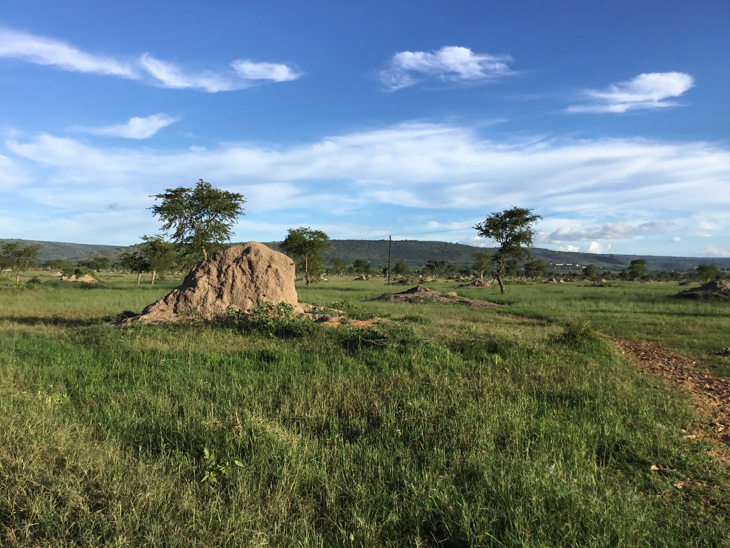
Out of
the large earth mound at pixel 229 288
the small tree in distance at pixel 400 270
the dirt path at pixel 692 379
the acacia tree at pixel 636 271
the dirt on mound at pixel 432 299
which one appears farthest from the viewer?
the small tree in distance at pixel 400 270

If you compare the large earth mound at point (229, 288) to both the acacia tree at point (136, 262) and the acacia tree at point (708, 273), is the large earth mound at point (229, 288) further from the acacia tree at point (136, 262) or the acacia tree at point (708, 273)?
the acacia tree at point (708, 273)

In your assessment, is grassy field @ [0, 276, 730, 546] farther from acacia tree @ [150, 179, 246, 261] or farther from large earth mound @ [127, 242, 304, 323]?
acacia tree @ [150, 179, 246, 261]

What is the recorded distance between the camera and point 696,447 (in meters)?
4.95

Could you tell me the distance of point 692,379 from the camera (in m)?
8.51

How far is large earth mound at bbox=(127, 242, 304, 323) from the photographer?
43.9 feet

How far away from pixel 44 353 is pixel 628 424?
36.2 feet

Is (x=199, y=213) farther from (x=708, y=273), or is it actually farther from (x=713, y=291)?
(x=708, y=273)

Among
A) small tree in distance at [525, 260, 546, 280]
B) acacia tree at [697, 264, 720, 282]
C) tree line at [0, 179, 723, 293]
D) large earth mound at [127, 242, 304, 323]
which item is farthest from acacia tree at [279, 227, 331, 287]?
acacia tree at [697, 264, 720, 282]

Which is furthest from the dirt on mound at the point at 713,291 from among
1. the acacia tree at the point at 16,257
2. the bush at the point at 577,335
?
the acacia tree at the point at 16,257

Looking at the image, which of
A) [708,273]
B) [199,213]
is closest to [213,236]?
[199,213]

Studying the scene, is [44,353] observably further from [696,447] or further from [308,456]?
[696,447]

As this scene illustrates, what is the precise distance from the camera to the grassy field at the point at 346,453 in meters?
3.09

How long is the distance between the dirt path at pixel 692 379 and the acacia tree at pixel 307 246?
3636 cm

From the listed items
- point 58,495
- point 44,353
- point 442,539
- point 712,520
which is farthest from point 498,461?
point 44,353
